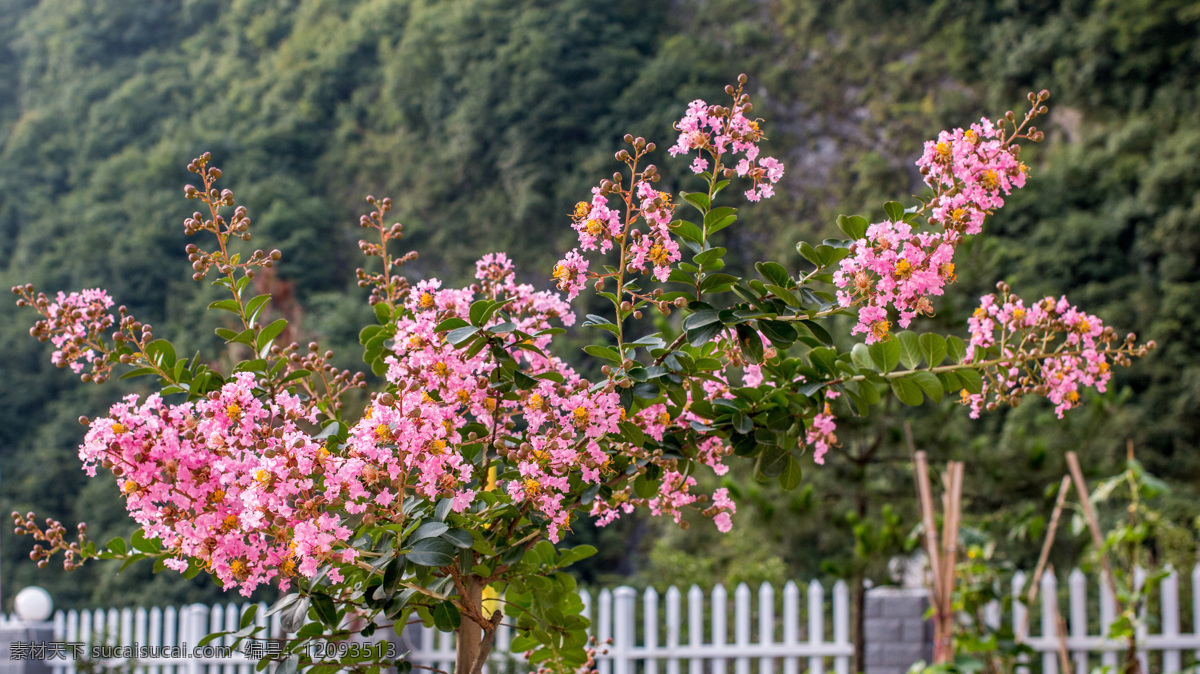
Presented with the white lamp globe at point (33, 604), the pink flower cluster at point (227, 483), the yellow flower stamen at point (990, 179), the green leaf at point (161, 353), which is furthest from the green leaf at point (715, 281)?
the white lamp globe at point (33, 604)

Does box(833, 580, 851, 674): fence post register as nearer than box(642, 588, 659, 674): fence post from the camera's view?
Yes

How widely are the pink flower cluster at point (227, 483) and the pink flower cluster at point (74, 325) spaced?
0.37 feet

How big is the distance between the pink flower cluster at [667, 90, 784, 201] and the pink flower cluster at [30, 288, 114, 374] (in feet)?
1.76

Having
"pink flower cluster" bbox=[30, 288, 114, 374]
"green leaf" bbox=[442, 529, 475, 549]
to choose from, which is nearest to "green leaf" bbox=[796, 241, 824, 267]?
"green leaf" bbox=[442, 529, 475, 549]

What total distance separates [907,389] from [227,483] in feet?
1.95

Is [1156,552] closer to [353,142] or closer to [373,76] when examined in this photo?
[353,142]

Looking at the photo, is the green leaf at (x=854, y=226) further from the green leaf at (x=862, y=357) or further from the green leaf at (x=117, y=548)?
the green leaf at (x=117, y=548)

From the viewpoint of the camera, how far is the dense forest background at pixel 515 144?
29.9 feet

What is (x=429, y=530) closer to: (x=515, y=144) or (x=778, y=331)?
(x=778, y=331)

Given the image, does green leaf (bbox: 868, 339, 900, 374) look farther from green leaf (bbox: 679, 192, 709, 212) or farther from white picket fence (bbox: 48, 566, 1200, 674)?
white picket fence (bbox: 48, 566, 1200, 674)

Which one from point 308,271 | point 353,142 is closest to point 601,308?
point 308,271

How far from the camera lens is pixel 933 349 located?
0.78 meters

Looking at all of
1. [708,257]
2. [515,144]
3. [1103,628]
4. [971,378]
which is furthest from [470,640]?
[515,144]

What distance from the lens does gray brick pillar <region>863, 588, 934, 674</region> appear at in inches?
129
